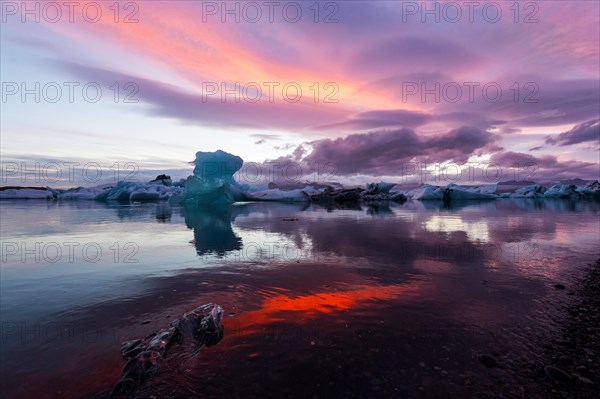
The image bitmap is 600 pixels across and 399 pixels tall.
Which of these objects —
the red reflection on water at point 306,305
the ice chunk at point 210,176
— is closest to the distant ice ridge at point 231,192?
the ice chunk at point 210,176

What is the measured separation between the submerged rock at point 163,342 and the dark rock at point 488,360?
10.1 feet

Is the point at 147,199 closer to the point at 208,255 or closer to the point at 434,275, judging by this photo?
the point at 208,255

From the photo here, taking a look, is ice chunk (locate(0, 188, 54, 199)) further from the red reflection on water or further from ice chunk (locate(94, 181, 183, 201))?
the red reflection on water

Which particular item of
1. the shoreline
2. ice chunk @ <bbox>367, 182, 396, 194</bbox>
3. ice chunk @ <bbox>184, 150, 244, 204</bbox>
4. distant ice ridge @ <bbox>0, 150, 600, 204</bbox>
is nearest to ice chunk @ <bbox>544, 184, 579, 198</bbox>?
distant ice ridge @ <bbox>0, 150, 600, 204</bbox>

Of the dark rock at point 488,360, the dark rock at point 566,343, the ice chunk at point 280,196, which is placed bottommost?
the dark rock at point 566,343

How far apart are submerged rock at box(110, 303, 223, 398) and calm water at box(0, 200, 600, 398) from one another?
11cm

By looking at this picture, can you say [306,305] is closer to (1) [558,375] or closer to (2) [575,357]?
(1) [558,375]

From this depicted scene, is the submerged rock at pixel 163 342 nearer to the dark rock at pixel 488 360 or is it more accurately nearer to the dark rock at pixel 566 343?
the dark rock at pixel 488 360

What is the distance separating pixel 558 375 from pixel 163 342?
4.28 m

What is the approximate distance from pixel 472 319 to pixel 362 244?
628 cm

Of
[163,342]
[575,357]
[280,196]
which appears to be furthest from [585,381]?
[280,196]

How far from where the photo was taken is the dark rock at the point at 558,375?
302 centimetres

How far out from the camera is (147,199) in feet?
194

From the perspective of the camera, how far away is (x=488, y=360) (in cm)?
333
